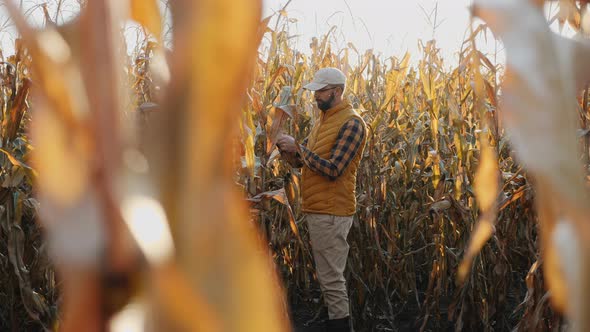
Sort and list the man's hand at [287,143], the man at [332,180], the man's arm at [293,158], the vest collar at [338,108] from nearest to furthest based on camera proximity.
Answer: the man's hand at [287,143]
the man's arm at [293,158]
the man at [332,180]
the vest collar at [338,108]

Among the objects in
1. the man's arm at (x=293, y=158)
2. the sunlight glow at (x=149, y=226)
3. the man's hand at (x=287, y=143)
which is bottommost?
the man's arm at (x=293, y=158)

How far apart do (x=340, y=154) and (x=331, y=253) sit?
483 millimetres

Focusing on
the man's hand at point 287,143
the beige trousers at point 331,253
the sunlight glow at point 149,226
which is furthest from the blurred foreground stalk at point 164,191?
the beige trousers at point 331,253

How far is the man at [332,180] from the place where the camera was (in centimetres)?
296

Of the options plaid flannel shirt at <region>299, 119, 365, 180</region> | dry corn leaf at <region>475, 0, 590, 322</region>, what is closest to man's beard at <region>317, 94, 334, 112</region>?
plaid flannel shirt at <region>299, 119, 365, 180</region>

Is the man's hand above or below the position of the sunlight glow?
below

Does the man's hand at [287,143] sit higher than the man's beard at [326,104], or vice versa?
the man's beard at [326,104]

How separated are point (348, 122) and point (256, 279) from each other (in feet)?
9.27

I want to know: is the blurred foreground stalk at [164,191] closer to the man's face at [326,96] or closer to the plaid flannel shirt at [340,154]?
the plaid flannel shirt at [340,154]

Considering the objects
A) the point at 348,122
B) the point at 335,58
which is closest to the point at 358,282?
the point at 348,122

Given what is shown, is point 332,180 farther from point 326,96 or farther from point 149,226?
point 149,226

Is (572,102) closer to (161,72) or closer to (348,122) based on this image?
(161,72)

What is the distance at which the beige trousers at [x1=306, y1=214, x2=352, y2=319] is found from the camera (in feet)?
10.0

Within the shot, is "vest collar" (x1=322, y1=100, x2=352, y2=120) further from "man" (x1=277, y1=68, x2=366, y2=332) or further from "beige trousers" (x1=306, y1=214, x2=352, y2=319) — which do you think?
"beige trousers" (x1=306, y1=214, x2=352, y2=319)
